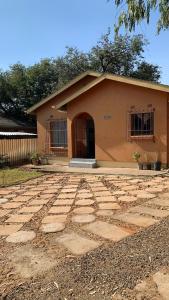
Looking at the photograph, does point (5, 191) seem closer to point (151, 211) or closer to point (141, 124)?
point (151, 211)

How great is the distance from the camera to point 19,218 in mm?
6391

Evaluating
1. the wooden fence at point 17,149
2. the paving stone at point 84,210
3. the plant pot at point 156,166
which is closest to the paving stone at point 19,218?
the paving stone at point 84,210

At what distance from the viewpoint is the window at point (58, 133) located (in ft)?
57.1

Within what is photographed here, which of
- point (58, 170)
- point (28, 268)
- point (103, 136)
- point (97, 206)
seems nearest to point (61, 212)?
point (97, 206)

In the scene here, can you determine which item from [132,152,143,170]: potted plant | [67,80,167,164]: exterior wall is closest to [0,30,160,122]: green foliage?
[67,80,167,164]: exterior wall

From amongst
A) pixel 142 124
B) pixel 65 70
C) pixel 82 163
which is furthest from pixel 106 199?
pixel 65 70

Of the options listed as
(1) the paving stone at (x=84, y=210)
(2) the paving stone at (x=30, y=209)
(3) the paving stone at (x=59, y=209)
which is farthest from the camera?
(2) the paving stone at (x=30, y=209)

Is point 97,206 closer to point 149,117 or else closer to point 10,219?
point 10,219

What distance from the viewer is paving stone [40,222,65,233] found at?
5.55 metres

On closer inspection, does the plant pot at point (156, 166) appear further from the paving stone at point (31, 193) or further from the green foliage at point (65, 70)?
the green foliage at point (65, 70)

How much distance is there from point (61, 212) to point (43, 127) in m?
12.1

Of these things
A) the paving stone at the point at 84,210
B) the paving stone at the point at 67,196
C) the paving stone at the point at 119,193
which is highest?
the paving stone at the point at 119,193

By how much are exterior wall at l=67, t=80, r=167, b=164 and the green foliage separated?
2075 cm

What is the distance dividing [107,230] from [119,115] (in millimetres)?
9487
